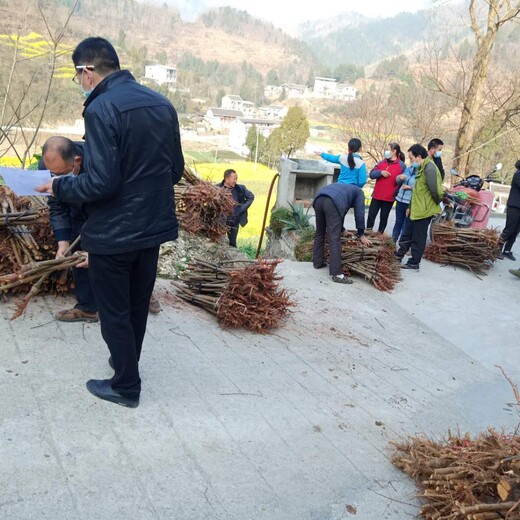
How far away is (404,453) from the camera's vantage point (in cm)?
324

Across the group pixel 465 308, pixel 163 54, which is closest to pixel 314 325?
pixel 465 308

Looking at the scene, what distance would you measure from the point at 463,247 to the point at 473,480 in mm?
6154

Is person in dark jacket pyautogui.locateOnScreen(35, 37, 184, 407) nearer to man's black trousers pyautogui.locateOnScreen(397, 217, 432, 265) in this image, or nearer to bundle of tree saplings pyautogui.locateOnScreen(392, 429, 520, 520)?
bundle of tree saplings pyautogui.locateOnScreen(392, 429, 520, 520)

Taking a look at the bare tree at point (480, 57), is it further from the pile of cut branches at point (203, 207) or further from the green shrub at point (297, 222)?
the pile of cut branches at point (203, 207)

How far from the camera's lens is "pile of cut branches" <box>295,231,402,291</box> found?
679 cm

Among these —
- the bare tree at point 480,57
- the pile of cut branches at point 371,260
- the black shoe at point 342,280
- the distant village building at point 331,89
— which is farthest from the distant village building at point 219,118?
the black shoe at point 342,280

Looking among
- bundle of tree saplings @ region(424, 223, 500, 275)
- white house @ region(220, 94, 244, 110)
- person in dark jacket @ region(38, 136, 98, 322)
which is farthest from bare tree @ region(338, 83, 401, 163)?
white house @ region(220, 94, 244, 110)

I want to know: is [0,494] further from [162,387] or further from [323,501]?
[323,501]

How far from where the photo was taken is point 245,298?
15.5ft

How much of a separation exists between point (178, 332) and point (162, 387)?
950 millimetres

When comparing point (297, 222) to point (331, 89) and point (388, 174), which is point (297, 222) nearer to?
point (388, 174)

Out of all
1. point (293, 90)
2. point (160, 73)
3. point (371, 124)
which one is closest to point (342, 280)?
point (371, 124)

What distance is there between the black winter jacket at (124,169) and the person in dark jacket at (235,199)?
233 inches

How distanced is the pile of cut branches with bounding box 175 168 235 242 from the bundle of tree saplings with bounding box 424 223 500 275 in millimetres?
3292
